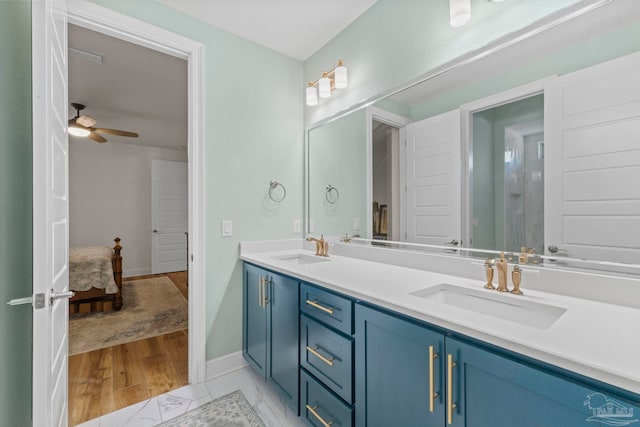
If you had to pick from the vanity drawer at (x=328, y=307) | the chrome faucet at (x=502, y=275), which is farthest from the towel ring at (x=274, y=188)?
the chrome faucet at (x=502, y=275)

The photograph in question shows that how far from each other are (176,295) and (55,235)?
10.6 feet

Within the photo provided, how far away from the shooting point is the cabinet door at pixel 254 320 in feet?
6.08

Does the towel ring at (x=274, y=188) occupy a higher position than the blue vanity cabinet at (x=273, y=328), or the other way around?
the towel ring at (x=274, y=188)

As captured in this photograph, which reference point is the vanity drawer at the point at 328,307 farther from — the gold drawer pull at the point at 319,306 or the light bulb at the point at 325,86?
the light bulb at the point at 325,86

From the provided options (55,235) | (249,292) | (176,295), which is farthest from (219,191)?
(176,295)

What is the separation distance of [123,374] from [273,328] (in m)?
1.28

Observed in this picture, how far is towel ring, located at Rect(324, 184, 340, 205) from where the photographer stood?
2.26 metres

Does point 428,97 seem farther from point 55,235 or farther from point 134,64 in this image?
point 134,64

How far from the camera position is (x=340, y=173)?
2.25 m

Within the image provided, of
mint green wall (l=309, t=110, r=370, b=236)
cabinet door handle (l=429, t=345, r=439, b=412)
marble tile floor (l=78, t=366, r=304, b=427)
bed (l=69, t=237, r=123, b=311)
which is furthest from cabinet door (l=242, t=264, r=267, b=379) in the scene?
bed (l=69, t=237, r=123, b=311)

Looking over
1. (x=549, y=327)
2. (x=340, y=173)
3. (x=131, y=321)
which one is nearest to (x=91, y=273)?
(x=131, y=321)

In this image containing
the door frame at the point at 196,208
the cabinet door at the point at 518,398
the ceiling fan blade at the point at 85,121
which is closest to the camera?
the cabinet door at the point at 518,398

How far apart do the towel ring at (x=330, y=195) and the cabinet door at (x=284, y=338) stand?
814 millimetres

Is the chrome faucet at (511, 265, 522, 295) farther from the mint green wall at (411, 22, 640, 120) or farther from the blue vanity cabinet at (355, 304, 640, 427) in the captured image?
the mint green wall at (411, 22, 640, 120)
